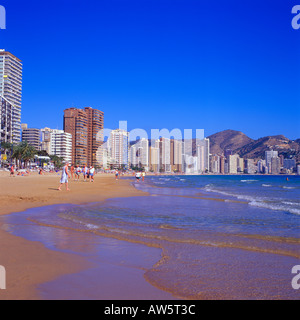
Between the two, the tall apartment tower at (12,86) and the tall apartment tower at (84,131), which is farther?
the tall apartment tower at (84,131)

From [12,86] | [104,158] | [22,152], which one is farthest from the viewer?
[104,158]

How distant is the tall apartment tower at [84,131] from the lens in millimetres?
170875

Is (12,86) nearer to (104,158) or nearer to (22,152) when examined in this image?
(22,152)

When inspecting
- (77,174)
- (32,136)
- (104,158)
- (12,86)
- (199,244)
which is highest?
(12,86)

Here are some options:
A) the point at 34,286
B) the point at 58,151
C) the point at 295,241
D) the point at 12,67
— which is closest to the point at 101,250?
the point at 34,286

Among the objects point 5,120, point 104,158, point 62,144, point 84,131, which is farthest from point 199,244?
point 104,158

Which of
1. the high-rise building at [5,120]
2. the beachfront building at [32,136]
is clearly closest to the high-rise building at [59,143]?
the beachfront building at [32,136]

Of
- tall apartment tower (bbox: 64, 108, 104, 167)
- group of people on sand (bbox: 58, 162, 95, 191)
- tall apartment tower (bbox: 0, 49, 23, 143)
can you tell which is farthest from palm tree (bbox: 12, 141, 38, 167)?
tall apartment tower (bbox: 64, 108, 104, 167)

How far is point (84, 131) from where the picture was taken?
173m

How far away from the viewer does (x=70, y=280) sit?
340cm

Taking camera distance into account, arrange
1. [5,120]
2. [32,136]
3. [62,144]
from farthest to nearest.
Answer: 1. [32,136]
2. [62,144]
3. [5,120]

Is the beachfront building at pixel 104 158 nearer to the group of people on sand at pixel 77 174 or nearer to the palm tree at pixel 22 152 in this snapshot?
the palm tree at pixel 22 152

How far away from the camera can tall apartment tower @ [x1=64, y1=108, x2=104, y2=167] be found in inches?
6727

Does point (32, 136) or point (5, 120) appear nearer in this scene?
point (5, 120)
